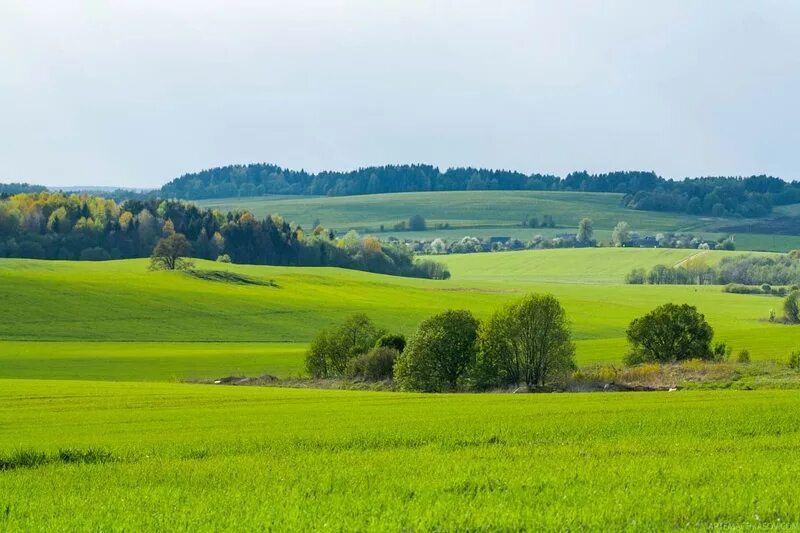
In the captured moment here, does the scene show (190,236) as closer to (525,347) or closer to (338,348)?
(338,348)

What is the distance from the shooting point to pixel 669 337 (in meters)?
66.8

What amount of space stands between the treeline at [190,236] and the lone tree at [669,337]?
105597 millimetres

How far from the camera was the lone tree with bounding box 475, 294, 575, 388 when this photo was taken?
197 feet

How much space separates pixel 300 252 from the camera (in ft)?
591

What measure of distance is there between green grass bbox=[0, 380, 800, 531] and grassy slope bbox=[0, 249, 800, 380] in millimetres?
34400

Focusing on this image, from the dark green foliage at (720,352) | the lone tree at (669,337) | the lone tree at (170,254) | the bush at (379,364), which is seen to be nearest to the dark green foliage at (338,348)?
the bush at (379,364)

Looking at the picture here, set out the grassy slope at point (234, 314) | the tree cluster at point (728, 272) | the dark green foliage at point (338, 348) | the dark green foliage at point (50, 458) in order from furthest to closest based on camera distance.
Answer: the tree cluster at point (728, 272), the grassy slope at point (234, 314), the dark green foliage at point (338, 348), the dark green foliage at point (50, 458)

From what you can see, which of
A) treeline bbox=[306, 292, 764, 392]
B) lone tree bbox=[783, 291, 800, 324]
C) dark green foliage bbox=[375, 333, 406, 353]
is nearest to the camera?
Result: treeline bbox=[306, 292, 764, 392]

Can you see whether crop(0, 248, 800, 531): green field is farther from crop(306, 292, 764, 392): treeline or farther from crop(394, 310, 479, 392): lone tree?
crop(306, 292, 764, 392): treeline

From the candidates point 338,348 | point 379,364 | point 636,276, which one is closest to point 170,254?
point 636,276

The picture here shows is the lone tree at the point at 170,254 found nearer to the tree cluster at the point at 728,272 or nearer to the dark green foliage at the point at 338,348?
the tree cluster at the point at 728,272

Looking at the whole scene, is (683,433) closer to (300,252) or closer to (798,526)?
(798,526)

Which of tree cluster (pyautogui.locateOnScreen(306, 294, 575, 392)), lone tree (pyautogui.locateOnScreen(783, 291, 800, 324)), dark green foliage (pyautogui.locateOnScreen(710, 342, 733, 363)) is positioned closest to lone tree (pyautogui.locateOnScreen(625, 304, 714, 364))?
dark green foliage (pyautogui.locateOnScreen(710, 342, 733, 363))

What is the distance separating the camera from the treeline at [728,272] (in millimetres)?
152250
